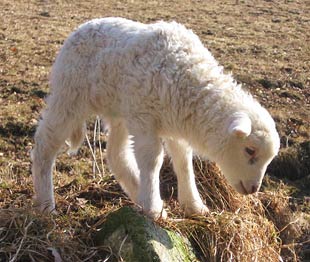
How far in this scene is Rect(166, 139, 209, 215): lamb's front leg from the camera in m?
5.93

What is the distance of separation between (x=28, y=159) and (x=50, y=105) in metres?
2.36

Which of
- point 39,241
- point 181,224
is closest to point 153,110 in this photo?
point 181,224

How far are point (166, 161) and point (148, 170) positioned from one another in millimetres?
1664

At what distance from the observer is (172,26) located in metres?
5.75

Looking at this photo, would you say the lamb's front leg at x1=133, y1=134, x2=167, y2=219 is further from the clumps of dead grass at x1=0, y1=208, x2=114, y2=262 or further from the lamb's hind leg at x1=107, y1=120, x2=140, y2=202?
the lamb's hind leg at x1=107, y1=120, x2=140, y2=202

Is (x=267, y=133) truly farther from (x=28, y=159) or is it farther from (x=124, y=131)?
(x=28, y=159)

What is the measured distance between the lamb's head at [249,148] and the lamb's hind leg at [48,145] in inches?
64.1

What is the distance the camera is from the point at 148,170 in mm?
5375

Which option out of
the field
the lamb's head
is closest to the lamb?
the lamb's head

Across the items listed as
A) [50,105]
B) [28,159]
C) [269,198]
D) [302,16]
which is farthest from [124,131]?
[302,16]

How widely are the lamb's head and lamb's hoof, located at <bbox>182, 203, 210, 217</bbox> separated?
69cm

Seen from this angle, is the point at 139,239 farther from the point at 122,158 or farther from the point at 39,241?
the point at 122,158

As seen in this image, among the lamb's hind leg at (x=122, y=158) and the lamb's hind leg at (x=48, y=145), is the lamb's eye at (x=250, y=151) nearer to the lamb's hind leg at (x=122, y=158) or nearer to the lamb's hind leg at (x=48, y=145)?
the lamb's hind leg at (x=122, y=158)

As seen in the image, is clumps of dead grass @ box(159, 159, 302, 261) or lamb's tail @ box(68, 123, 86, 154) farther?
lamb's tail @ box(68, 123, 86, 154)
